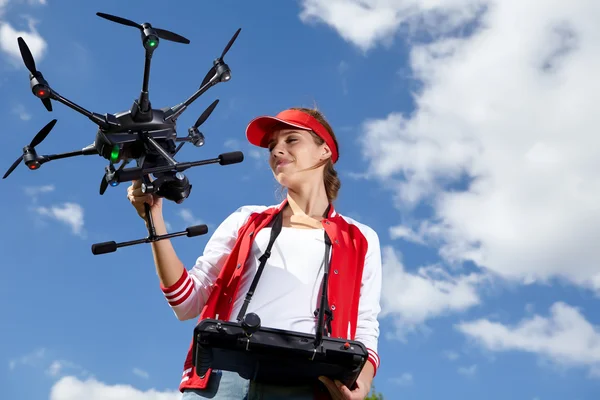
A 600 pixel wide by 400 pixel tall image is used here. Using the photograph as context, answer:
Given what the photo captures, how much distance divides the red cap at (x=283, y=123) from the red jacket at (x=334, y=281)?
0.52 meters

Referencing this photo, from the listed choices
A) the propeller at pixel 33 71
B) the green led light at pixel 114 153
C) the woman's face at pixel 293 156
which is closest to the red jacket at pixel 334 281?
the woman's face at pixel 293 156

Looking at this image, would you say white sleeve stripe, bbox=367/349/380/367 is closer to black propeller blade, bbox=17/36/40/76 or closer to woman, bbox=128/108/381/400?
woman, bbox=128/108/381/400

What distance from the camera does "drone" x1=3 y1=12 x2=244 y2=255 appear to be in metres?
3.40

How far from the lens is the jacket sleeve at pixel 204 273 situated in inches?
156

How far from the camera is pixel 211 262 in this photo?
14.1ft

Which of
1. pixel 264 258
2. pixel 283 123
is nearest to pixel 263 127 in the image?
pixel 283 123

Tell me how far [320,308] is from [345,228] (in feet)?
2.80

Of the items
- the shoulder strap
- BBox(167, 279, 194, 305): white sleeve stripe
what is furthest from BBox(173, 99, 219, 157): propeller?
BBox(167, 279, 194, 305): white sleeve stripe

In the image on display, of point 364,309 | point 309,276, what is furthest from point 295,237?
point 364,309

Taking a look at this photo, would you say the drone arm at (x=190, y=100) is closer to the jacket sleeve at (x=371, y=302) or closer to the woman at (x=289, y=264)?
the woman at (x=289, y=264)

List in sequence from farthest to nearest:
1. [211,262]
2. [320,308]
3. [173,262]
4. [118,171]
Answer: [211,262] < [173,262] < [320,308] < [118,171]

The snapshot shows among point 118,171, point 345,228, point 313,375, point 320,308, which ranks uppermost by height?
point 345,228

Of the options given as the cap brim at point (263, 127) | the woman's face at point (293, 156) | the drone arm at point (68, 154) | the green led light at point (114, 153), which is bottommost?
the green led light at point (114, 153)

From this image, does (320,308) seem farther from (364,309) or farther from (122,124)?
(122,124)
